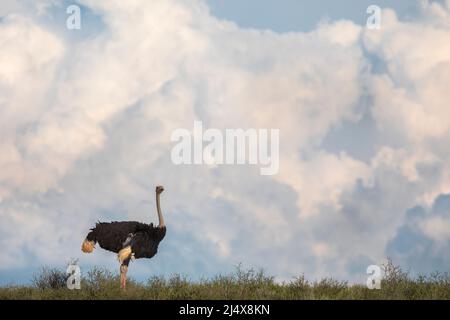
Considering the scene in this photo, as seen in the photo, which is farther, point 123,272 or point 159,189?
point 159,189

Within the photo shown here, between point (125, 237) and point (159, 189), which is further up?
point (159, 189)

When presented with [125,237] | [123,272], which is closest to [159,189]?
[125,237]

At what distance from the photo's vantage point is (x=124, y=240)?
21328 millimetres

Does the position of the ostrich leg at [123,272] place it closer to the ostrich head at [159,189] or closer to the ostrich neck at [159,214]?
the ostrich neck at [159,214]

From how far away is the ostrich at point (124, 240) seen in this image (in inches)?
837

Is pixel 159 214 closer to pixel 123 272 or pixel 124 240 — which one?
pixel 124 240

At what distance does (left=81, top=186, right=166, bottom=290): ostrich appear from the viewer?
21.3 m

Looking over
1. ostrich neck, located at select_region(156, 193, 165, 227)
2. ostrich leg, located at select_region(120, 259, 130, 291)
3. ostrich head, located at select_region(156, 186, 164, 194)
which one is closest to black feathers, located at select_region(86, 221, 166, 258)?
ostrich leg, located at select_region(120, 259, 130, 291)

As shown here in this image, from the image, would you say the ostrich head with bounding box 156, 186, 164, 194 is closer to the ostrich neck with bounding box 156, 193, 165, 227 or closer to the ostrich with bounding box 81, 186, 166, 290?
the ostrich neck with bounding box 156, 193, 165, 227

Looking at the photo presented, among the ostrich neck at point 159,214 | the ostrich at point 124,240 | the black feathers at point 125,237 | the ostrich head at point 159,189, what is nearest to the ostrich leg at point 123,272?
the ostrich at point 124,240

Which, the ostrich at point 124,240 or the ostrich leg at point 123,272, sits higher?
the ostrich at point 124,240
